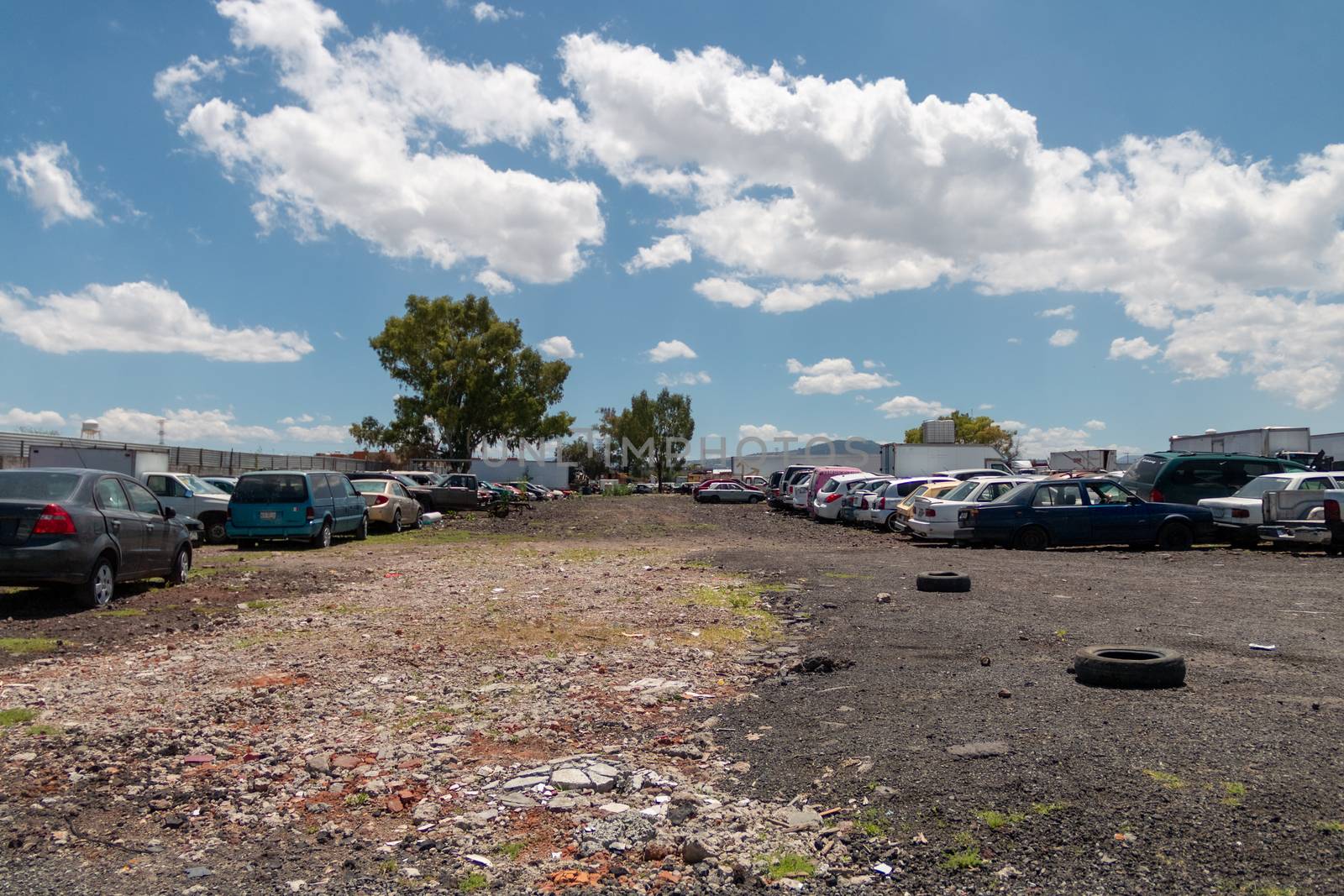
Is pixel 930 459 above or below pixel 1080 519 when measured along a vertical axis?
above

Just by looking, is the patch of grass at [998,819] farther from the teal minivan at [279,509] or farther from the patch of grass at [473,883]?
the teal minivan at [279,509]

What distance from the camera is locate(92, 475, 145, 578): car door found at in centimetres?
1065

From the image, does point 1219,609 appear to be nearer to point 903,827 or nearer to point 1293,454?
point 903,827

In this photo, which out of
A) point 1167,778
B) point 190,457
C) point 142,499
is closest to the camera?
point 1167,778

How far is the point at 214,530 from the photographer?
21.5 metres

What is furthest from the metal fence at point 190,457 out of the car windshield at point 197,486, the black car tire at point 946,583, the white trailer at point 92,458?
the black car tire at point 946,583

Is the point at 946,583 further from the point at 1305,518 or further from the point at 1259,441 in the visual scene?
the point at 1259,441

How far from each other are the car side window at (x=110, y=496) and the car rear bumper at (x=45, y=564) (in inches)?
34.0

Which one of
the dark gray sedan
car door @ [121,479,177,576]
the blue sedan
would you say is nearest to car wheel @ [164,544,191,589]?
car door @ [121,479,177,576]

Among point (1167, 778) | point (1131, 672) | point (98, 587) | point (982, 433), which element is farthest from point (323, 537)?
point (982, 433)

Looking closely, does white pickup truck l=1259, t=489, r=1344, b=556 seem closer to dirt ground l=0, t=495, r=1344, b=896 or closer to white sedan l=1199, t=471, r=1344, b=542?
white sedan l=1199, t=471, r=1344, b=542

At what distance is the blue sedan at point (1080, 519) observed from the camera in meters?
19.4

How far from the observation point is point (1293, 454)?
38.0 m

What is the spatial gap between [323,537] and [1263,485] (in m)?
20.1
